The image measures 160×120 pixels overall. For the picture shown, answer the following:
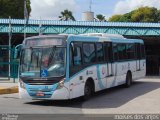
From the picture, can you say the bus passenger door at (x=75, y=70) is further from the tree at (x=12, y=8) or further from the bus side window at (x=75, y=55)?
the tree at (x=12, y=8)

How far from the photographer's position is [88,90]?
16.5 m

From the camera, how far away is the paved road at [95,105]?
44.3 feet

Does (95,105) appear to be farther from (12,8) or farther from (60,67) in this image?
(12,8)

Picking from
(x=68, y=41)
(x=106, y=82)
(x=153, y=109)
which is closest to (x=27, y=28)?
(x=106, y=82)

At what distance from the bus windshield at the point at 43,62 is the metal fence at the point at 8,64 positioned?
27.0 feet

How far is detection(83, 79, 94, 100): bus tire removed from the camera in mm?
16234

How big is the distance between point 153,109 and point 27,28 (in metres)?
18.9

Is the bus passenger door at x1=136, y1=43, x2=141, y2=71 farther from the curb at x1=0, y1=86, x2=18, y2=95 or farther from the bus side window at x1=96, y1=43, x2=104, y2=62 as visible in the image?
the curb at x1=0, y1=86, x2=18, y2=95

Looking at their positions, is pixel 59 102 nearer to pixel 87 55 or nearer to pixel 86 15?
pixel 87 55

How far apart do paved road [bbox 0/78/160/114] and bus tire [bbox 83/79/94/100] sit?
241 mm

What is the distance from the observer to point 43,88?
1462cm

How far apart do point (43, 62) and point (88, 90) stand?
265 centimetres

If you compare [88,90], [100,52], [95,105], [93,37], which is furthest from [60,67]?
[100,52]

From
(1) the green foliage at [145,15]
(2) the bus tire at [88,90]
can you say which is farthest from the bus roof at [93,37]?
(1) the green foliage at [145,15]
